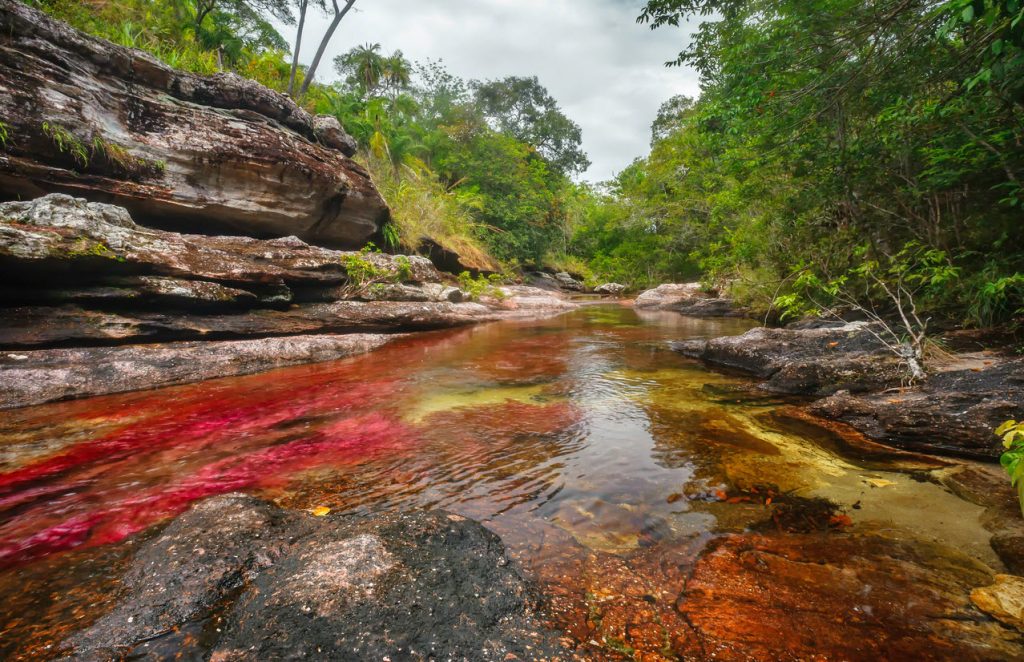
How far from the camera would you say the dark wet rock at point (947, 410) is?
8.78 feet

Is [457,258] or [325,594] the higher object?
[457,258]

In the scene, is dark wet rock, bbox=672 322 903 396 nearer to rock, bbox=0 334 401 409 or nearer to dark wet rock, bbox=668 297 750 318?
rock, bbox=0 334 401 409

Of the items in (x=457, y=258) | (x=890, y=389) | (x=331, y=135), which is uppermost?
(x=331, y=135)

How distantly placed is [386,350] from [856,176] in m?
8.27

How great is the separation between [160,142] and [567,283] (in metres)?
24.2

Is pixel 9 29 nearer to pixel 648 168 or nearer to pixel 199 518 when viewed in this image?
pixel 199 518

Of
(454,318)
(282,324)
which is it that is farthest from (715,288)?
(282,324)

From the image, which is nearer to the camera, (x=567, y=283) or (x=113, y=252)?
(x=113, y=252)

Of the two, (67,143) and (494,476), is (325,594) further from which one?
(67,143)

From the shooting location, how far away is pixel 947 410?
115 inches

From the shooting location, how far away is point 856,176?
6.11m

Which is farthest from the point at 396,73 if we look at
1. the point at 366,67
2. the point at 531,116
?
the point at 531,116

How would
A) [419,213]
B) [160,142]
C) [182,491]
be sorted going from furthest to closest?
[419,213], [160,142], [182,491]

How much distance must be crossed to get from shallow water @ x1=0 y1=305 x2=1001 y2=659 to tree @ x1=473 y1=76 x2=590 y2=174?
103 feet
